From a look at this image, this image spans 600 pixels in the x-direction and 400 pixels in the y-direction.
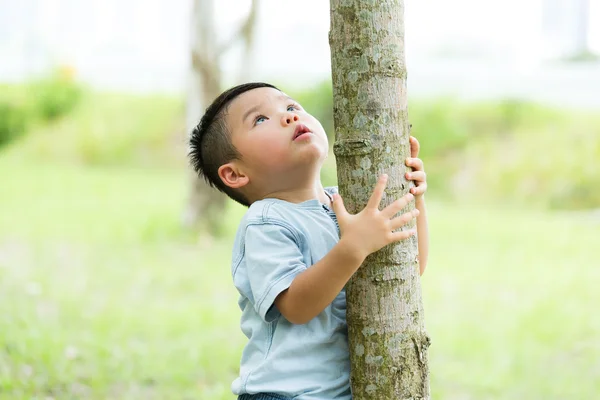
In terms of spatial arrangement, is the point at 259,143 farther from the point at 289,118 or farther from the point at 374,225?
the point at 374,225

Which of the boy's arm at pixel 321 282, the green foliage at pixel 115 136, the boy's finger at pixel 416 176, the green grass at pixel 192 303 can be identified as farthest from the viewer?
the green foliage at pixel 115 136

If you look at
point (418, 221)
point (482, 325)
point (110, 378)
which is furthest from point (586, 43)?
point (418, 221)

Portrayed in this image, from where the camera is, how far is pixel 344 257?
3.94ft

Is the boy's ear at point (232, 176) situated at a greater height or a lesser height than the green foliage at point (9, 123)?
lesser

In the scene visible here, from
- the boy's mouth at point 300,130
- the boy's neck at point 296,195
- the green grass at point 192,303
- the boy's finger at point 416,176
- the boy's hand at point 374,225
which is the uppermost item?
the boy's mouth at point 300,130

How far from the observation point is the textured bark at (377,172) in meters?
1.29

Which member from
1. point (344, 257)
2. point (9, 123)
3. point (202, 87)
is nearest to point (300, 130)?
point (344, 257)

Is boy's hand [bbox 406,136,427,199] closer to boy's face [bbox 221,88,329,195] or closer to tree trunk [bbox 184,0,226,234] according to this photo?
boy's face [bbox 221,88,329,195]

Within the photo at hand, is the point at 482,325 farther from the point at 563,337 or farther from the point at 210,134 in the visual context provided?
the point at 210,134

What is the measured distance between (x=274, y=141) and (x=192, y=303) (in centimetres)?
305

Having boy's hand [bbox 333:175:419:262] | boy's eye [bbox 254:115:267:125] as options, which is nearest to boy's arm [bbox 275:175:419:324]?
boy's hand [bbox 333:175:419:262]

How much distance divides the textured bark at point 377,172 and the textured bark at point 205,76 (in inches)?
166

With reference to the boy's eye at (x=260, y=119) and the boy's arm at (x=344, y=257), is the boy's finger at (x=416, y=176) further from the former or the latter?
the boy's eye at (x=260, y=119)

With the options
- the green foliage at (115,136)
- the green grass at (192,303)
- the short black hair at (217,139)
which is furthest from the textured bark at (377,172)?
the green foliage at (115,136)
